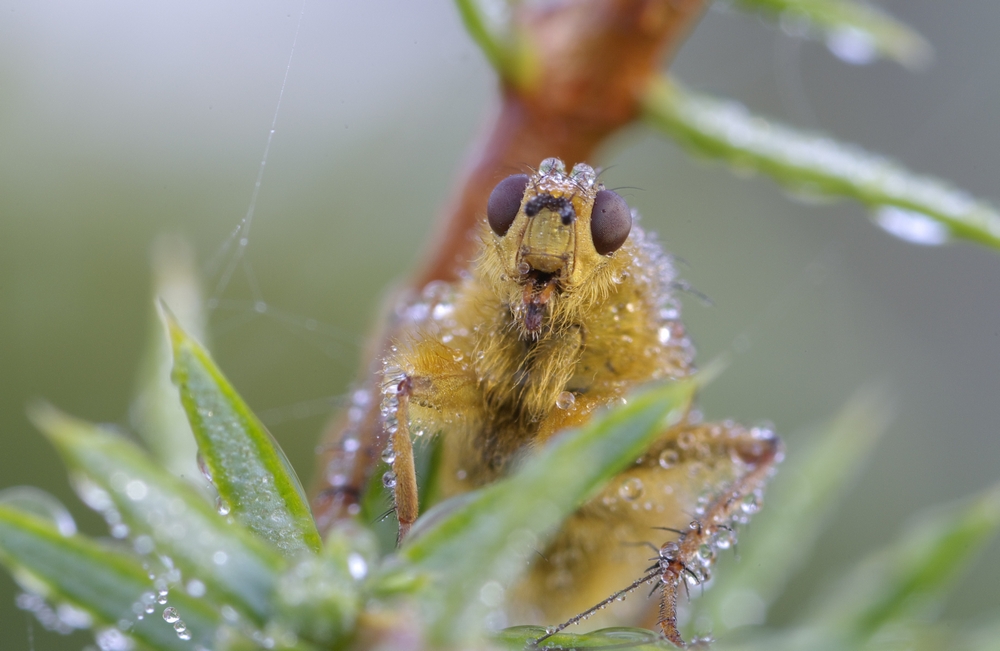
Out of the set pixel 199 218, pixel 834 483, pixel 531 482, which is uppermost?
pixel 199 218

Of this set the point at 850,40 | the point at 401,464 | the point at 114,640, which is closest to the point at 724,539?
the point at 401,464

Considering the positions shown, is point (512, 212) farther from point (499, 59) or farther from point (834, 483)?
point (834, 483)

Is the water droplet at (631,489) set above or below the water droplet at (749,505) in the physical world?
above

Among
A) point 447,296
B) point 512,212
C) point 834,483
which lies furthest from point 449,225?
point 834,483

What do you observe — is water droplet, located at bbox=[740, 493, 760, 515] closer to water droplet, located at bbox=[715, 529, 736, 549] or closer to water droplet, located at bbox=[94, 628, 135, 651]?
water droplet, located at bbox=[715, 529, 736, 549]

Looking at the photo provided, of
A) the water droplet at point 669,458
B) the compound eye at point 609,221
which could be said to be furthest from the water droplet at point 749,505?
the compound eye at point 609,221

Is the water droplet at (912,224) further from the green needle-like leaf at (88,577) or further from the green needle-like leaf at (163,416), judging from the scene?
the green needle-like leaf at (163,416)
